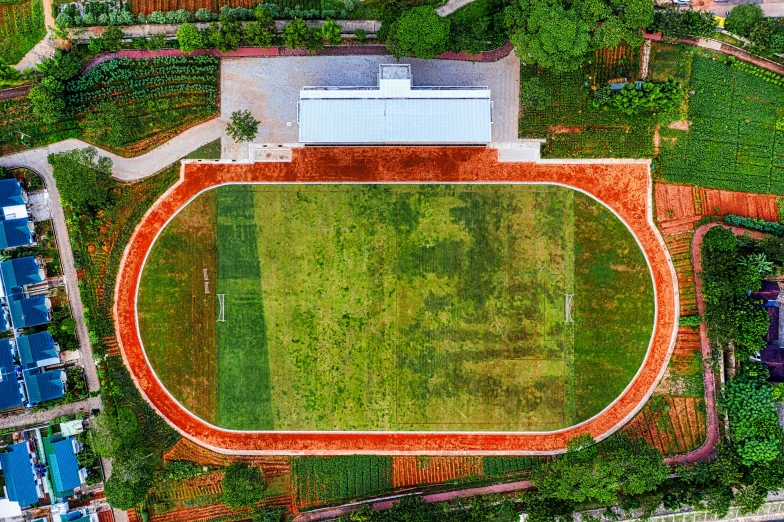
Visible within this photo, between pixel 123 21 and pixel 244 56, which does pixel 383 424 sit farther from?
pixel 123 21

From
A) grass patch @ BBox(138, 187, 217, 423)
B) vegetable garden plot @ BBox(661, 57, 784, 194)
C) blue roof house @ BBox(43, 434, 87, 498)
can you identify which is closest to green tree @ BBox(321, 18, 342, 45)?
grass patch @ BBox(138, 187, 217, 423)

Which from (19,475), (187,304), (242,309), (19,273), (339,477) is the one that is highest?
(19,273)

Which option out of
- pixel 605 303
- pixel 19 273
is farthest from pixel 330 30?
pixel 19 273

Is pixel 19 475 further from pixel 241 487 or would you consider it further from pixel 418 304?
pixel 418 304

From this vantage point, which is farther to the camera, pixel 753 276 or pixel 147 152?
pixel 147 152

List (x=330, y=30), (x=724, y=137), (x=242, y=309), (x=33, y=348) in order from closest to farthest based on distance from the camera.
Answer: (x=330, y=30) → (x=33, y=348) → (x=724, y=137) → (x=242, y=309)

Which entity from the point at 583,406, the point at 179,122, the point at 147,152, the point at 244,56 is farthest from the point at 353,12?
the point at 583,406

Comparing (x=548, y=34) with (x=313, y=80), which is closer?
(x=548, y=34)
